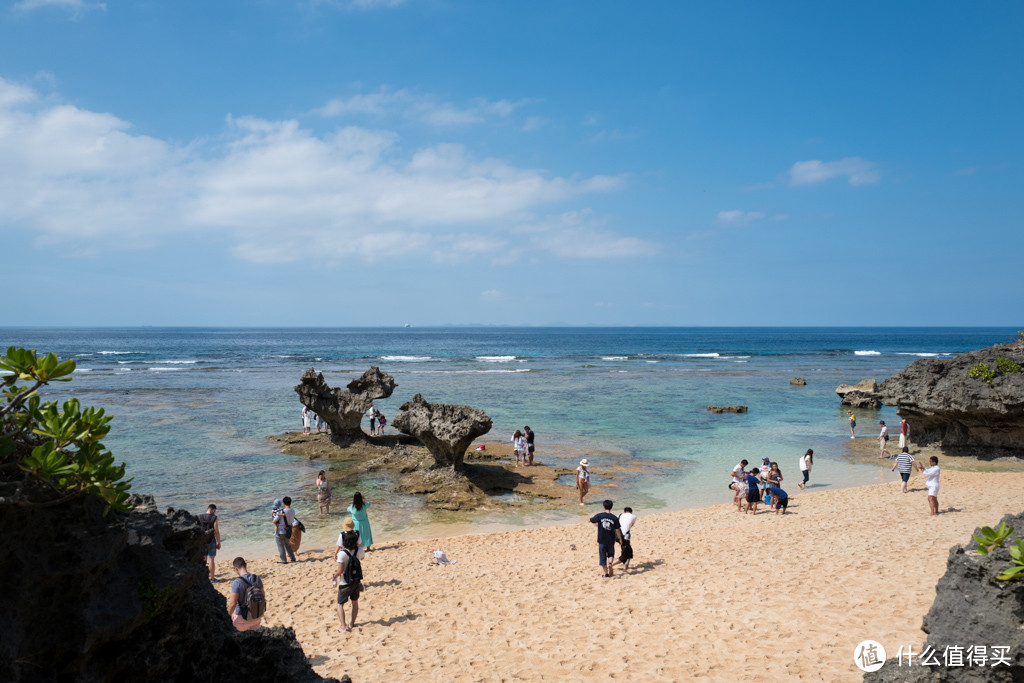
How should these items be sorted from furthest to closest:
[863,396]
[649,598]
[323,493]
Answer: [863,396] < [323,493] < [649,598]

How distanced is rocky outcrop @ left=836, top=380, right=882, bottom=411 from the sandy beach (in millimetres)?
23150

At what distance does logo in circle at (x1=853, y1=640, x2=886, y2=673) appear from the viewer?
718 cm

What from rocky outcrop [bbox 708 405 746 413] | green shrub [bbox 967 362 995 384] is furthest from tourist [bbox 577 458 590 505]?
rocky outcrop [bbox 708 405 746 413]

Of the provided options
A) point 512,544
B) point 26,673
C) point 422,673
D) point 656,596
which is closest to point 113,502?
point 26,673

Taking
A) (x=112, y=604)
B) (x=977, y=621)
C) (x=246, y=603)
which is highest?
(x=112, y=604)

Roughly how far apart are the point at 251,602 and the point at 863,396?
38.7 meters

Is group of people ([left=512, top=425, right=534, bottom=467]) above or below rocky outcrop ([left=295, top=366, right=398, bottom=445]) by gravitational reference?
below

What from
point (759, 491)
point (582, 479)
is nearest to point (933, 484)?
point (759, 491)

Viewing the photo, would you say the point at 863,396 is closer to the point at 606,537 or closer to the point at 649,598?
the point at 606,537

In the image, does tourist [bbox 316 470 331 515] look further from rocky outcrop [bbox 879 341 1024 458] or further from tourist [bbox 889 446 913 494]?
rocky outcrop [bbox 879 341 1024 458]

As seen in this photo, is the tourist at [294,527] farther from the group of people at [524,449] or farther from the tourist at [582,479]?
the group of people at [524,449]

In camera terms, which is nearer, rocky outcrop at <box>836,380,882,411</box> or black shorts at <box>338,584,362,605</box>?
black shorts at <box>338,584,362,605</box>

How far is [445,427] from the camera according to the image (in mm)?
18422

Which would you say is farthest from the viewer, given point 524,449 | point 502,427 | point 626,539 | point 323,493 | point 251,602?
point 502,427
